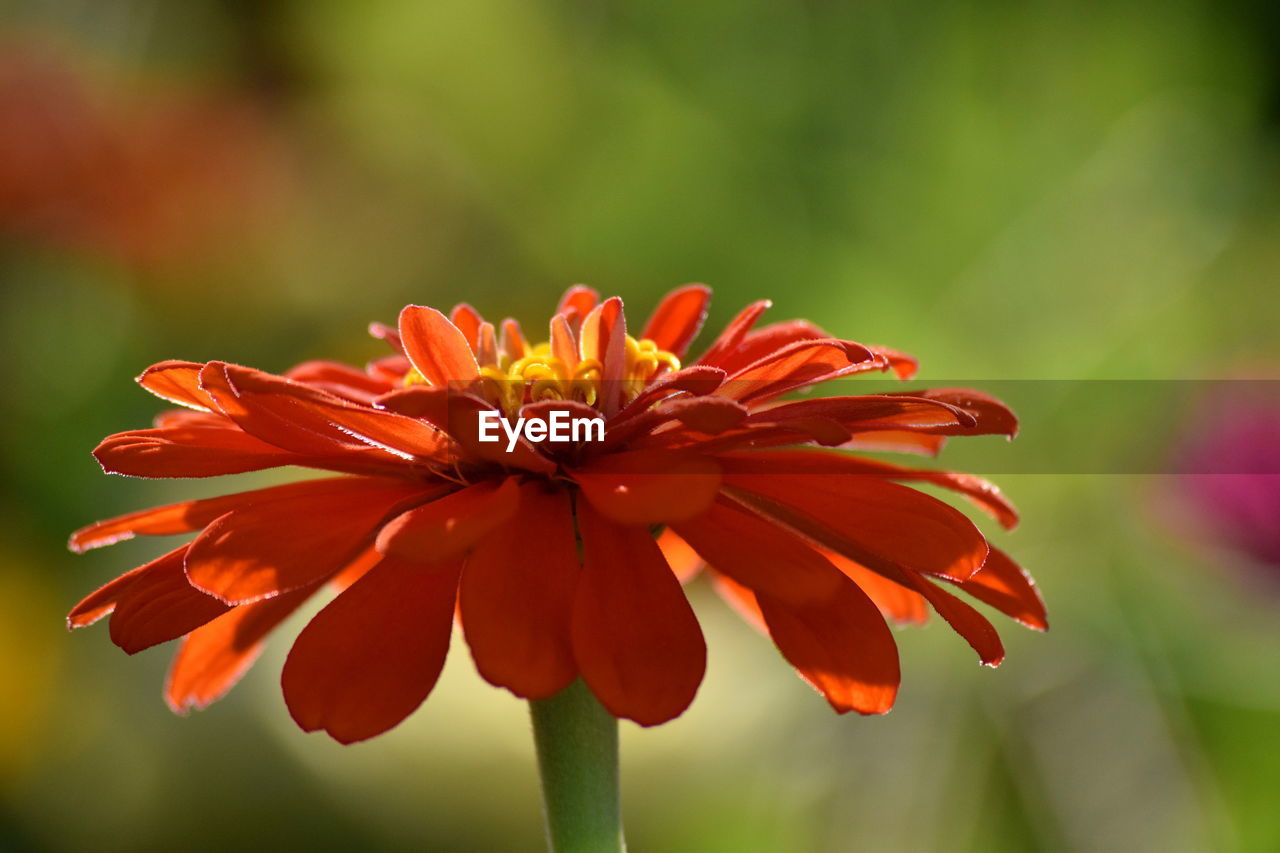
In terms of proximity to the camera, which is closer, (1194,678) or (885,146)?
(1194,678)

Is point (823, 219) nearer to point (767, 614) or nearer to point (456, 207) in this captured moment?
point (456, 207)

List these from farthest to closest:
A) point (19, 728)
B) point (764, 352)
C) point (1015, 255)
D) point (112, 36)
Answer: point (112, 36) → point (1015, 255) → point (19, 728) → point (764, 352)

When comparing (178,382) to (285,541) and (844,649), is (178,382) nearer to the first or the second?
(285,541)

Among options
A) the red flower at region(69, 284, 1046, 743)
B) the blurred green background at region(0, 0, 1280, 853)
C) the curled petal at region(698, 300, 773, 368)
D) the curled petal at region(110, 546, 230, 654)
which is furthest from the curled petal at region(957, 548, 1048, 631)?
the blurred green background at region(0, 0, 1280, 853)

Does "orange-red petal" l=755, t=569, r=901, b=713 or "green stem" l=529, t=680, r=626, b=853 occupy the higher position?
"orange-red petal" l=755, t=569, r=901, b=713

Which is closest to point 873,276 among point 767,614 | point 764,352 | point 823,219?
point 823,219

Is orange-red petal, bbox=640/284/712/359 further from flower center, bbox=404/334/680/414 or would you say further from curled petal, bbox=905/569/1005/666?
curled petal, bbox=905/569/1005/666
